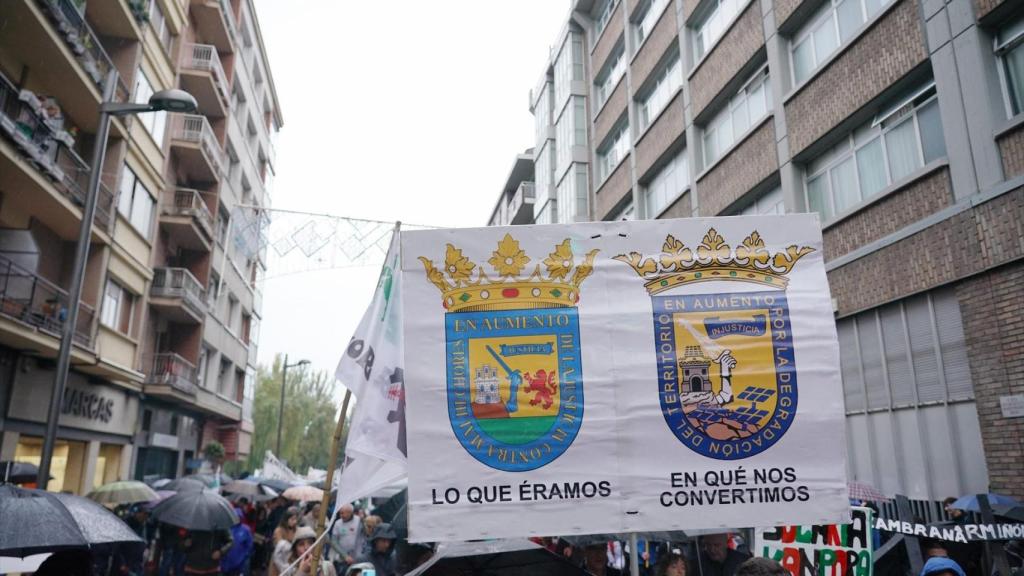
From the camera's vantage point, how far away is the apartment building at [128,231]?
48.1ft

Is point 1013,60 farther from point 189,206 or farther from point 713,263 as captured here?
point 189,206

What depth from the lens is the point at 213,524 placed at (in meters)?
10.6

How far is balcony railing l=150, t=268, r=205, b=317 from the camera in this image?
2373 centimetres

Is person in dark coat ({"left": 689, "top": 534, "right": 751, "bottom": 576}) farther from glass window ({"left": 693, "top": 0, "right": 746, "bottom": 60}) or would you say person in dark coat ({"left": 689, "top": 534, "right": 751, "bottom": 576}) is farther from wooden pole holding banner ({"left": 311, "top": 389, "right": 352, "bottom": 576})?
glass window ({"left": 693, "top": 0, "right": 746, "bottom": 60})

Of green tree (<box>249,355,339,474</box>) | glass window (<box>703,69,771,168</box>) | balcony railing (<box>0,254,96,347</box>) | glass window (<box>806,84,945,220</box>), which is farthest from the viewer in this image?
green tree (<box>249,355,339,474</box>)

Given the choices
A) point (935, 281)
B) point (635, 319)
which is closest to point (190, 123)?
point (935, 281)

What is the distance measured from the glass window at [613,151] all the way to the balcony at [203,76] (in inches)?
552

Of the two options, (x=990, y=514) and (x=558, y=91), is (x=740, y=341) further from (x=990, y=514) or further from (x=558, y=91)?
(x=558, y=91)

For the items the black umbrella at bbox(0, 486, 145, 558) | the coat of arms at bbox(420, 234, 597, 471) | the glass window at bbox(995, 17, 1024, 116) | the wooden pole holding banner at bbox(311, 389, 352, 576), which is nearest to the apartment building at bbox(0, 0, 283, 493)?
the black umbrella at bbox(0, 486, 145, 558)

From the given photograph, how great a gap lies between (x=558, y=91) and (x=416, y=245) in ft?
96.5

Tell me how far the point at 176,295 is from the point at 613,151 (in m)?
15.4

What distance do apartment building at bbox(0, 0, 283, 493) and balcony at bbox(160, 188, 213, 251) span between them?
97mm

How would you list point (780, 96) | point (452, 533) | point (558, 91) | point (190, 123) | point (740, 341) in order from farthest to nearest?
1. point (558, 91)
2. point (190, 123)
3. point (780, 96)
4. point (740, 341)
5. point (452, 533)

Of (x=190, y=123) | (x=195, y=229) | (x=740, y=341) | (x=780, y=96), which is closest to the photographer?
(x=740, y=341)
